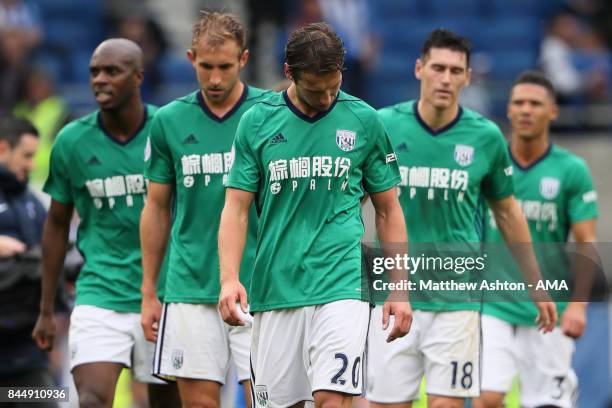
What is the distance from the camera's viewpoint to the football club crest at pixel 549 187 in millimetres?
10312

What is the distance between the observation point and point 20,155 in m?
10.2

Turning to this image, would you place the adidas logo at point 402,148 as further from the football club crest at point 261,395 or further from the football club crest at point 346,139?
the football club crest at point 261,395

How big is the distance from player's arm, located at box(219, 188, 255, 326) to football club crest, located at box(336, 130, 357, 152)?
0.56 meters

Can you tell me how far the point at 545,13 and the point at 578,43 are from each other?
166cm

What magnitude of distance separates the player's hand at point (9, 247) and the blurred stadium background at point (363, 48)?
623cm

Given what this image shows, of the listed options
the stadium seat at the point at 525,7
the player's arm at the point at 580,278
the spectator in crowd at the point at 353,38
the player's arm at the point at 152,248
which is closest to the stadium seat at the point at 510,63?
the stadium seat at the point at 525,7

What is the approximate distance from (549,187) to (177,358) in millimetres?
3488

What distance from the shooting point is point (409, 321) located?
7.12 metres

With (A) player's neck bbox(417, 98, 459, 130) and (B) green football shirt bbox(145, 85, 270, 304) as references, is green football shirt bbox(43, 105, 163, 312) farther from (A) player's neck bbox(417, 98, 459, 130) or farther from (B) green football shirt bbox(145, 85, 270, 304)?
(A) player's neck bbox(417, 98, 459, 130)

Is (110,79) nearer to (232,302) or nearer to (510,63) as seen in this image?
(232,302)

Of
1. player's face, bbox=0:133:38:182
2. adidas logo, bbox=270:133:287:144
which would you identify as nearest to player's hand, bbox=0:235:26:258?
player's face, bbox=0:133:38:182

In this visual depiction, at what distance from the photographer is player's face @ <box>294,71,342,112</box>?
23.4 feet

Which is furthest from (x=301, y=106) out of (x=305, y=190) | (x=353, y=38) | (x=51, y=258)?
(x=353, y=38)

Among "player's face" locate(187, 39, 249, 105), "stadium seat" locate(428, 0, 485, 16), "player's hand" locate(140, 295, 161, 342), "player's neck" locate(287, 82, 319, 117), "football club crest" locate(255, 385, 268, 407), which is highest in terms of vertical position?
"stadium seat" locate(428, 0, 485, 16)
